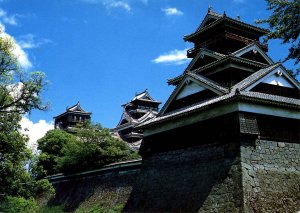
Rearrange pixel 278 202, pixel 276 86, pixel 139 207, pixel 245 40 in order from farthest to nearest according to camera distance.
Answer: pixel 245 40, pixel 139 207, pixel 276 86, pixel 278 202

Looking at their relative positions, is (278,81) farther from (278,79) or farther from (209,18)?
(209,18)

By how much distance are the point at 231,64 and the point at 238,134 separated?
419 cm

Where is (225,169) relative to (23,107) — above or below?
below

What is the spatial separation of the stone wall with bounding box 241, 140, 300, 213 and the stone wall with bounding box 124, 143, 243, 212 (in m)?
0.41

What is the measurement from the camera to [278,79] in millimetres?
18438

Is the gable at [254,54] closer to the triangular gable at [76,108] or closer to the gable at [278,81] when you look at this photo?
the gable at [278,81]

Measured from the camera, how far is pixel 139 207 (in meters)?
19.5

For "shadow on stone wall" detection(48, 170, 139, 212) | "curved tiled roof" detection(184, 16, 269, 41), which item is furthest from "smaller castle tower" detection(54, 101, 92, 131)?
"curved tiled roof" detection(184, 16, 269, 41)

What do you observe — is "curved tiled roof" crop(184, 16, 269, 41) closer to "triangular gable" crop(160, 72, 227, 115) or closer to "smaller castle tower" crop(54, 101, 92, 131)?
"triangular gable" crop(160, 72, 227, 115)

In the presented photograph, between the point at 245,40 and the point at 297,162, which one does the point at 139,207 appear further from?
the point at 245,40

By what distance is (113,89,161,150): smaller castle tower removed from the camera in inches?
1921

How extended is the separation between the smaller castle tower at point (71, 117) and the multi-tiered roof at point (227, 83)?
137ft

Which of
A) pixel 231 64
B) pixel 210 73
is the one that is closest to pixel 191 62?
pixel 210 73

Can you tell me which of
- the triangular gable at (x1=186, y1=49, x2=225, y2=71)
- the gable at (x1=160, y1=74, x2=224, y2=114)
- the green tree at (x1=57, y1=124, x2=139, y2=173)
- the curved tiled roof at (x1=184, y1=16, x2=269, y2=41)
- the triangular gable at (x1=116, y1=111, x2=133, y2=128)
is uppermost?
the triangular gable at (x1=116, y1=111, x2=133, y2=128)
